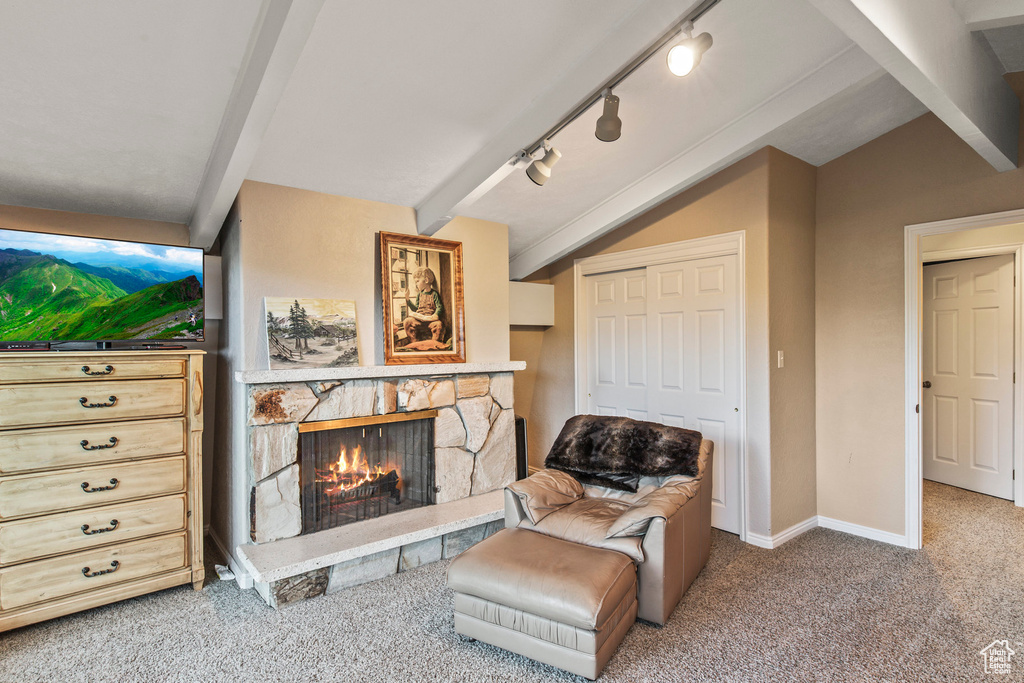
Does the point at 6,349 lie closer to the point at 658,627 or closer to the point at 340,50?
the point at 340,50

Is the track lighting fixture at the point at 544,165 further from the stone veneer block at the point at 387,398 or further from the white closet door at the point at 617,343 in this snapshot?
Answer: the white closet door at the point at 617,343

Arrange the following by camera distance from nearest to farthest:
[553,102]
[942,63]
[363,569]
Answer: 1. [942,63]
2. [553,102]
3. [363,569]

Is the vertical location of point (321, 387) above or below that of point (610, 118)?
below

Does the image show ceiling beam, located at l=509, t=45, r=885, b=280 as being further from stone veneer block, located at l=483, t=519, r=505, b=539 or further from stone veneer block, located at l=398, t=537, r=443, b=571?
stone veneer block, located at l=398, t=537, r=443, b=571

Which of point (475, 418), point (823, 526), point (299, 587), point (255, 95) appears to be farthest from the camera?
point (823, 526)

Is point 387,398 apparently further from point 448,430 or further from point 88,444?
point 88,444

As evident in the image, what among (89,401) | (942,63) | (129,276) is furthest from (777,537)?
(129,276)

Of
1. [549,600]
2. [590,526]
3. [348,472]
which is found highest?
[348,472]

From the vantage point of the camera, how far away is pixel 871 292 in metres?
3.46

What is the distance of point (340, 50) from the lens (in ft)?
6.77

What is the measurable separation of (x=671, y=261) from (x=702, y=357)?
2.41 ft

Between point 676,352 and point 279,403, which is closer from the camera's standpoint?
point 279,403

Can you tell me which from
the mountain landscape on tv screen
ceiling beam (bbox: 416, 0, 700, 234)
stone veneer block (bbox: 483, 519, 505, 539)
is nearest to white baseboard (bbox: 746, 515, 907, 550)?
stone veneer block (bbox: 483, 519, 505, 539)

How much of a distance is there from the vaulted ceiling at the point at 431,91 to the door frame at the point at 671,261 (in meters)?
0.49
